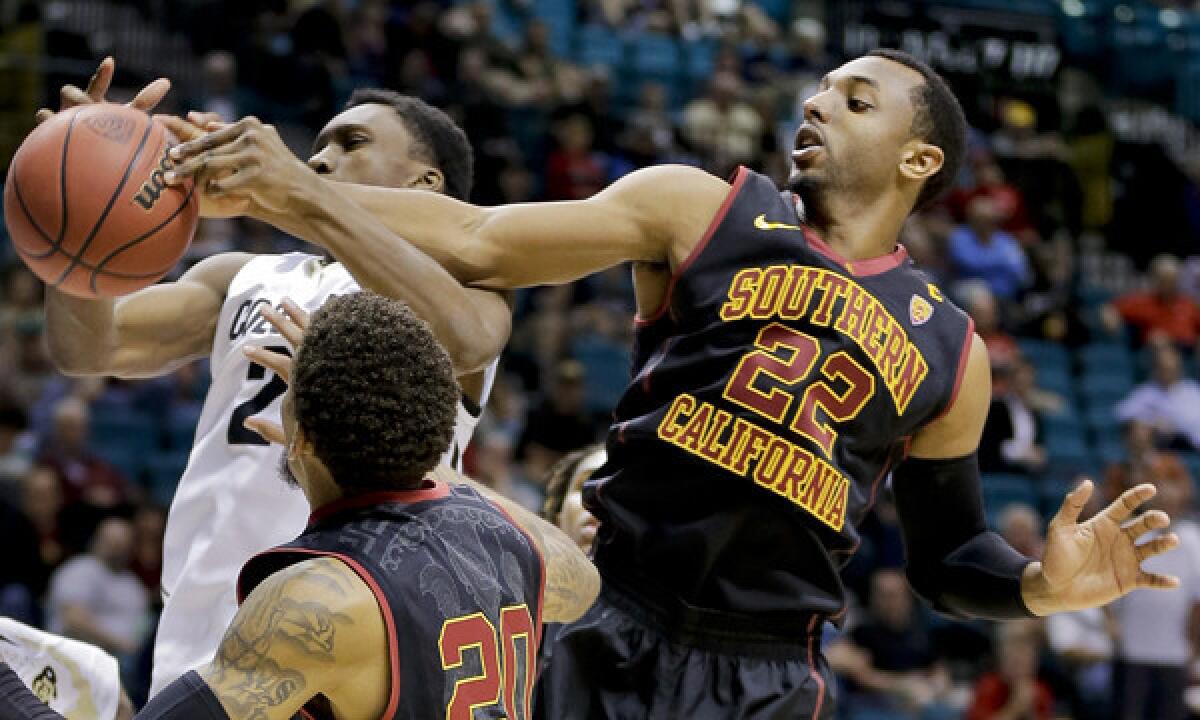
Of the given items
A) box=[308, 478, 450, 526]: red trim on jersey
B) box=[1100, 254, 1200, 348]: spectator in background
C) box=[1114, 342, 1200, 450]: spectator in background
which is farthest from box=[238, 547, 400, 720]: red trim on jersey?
box=[1100, 254, 1200, 348]: spectator in background

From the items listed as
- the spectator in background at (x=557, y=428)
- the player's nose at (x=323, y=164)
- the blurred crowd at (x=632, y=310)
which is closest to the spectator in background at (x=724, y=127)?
the blurred crowd at (x=632, y=310)

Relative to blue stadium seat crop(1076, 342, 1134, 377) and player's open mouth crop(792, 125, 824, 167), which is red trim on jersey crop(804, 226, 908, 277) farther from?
blue stadium seat crop(1076, 342, 1134, 377)

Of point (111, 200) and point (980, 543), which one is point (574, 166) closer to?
point (980, 543)

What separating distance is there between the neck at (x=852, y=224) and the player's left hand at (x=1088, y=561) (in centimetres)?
78

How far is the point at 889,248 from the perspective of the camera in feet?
13.8

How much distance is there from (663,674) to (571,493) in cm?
122

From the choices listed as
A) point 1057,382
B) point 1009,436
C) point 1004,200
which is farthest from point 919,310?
point 1004,200

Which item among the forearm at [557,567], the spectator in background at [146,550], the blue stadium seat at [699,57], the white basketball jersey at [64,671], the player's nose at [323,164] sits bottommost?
the blue stadium seat at [699,57]

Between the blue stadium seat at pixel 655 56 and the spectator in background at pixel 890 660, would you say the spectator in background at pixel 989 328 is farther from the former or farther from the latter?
the blue stadium seat at pixel 655 56

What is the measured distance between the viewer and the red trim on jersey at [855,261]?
4.02 metres

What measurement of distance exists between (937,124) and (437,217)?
4.61ft

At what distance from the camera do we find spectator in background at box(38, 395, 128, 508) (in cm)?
861

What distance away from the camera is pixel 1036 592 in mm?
4152

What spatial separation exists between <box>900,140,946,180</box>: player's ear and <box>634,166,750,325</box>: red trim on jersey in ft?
1.32
